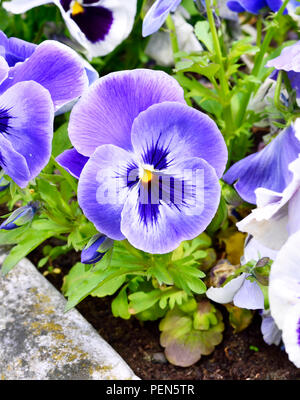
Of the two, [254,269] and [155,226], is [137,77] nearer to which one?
[155,226]

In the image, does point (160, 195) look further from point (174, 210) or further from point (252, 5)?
point (252, 5)

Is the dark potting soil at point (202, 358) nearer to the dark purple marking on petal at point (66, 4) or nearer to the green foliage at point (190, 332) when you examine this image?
the green foliage at point (190, 332)

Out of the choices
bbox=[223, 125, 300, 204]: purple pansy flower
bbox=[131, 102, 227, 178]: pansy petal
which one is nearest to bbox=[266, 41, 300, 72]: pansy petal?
bbox=[223, 125, 300, 204]: purple pansy flower

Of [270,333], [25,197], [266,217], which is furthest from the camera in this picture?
[270,333]

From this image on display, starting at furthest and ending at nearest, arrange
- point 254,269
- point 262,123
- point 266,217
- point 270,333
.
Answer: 1. point 262,123
2. point 270,333
3. point 254,269
4. point 266,217

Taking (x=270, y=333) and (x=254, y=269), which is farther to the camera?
(x=270, y=333)

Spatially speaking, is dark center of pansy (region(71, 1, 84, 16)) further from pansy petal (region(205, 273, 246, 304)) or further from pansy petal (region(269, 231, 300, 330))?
pansy petal (region(269, 231, 300, 330))

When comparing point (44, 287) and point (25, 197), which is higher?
point (25, 197)

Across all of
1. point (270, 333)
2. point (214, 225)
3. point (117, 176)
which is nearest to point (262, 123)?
point (214, 225)
